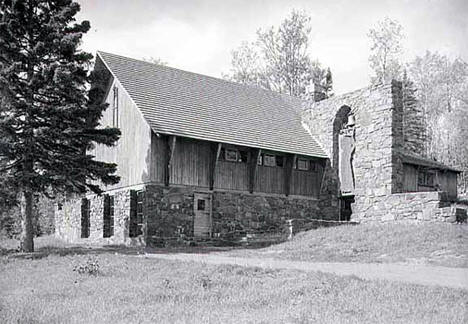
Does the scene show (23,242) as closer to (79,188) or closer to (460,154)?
(79,188)

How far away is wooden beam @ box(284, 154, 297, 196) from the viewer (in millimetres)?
25688

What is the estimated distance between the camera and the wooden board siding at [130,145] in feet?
72.1

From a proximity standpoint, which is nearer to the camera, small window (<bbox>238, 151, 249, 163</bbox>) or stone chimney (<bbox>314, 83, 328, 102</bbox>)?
small window (<bbox>238, 151, 249, 163</bbox>)

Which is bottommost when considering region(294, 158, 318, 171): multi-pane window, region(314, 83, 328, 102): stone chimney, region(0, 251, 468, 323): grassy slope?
region(0, 251, 468, 323): grassy slope

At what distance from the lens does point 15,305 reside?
9.05 m

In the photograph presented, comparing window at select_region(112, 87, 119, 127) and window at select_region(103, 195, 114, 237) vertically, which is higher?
window at select_region(112, 87, 119, 127)

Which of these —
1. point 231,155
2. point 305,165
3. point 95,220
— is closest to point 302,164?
point 305,165

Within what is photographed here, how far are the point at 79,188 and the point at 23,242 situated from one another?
2.50 meters

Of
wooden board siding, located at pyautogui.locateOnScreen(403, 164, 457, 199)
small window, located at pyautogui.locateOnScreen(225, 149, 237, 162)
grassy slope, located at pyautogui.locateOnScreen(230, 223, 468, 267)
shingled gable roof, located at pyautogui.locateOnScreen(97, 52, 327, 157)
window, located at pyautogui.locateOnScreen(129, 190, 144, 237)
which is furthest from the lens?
wooden board siding, located at pyautogui.locateOnScreen(403, 164, 457, 199)

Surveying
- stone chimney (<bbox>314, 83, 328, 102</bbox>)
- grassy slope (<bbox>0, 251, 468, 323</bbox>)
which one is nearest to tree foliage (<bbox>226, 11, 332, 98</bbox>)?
stone chimney (<bbox>314, 83, 328, 102</bbox>)

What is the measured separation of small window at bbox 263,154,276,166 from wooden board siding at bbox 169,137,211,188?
3.07 metres

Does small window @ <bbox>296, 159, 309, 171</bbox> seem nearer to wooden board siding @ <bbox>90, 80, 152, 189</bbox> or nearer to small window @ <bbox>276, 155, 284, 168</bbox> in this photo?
small window @ <bbox>276, 155, 284, 168</bbox>

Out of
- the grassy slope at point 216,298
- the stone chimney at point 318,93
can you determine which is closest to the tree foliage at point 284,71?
the stone chimney at point 318,93

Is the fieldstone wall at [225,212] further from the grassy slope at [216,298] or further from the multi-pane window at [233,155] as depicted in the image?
the grassy slope at [216,298]
